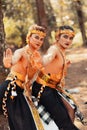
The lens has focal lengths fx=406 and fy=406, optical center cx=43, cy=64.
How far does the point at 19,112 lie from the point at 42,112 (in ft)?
1.21

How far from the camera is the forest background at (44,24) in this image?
32.6 feet

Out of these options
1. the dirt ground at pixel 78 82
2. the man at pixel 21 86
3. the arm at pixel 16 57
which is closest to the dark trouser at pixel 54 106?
the man at pixel 21 86

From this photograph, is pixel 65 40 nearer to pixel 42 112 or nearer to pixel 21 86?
pixel 21 86

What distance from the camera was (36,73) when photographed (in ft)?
21.2

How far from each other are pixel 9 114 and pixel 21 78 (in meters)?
0.62

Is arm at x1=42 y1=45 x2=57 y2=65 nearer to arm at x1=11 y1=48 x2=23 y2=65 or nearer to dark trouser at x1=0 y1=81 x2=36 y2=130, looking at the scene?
arm at x1=11 y1=48 x2=23 y2=65

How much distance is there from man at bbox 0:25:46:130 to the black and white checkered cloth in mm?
145

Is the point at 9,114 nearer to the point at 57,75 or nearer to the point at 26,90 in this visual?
the point at 26,90

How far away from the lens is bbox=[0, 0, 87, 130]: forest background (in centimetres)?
994

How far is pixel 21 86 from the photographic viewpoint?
6434mm

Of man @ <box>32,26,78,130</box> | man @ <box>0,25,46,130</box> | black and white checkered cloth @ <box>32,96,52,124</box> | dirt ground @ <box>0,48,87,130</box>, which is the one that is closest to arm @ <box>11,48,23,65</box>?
man @ <box>0,25,46,130</box>

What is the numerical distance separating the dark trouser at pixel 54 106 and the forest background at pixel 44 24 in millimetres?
1126

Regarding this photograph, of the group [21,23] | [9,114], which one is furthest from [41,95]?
[21,23]

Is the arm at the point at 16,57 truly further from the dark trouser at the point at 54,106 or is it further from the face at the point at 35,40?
the dark trouser at the point at 54,106
